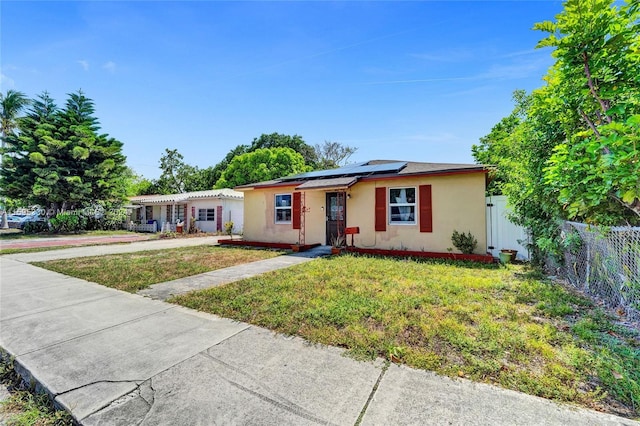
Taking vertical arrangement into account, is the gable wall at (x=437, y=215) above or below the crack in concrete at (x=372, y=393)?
above

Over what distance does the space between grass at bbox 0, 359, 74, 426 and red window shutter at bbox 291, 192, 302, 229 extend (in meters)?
8.80

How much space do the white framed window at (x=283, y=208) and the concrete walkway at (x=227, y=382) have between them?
311 inches

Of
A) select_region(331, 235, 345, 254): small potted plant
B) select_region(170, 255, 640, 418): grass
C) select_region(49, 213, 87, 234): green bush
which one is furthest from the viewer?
select_region(49, 213, 87, 234): green bush

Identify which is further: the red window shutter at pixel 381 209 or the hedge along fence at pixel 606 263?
the red window shutter at pixel 381 209

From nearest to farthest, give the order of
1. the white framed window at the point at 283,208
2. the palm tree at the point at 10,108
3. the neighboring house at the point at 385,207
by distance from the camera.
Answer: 1. the neighboring house at the point at 385,207
2. the white framed window at the point at 283,208
3. the palm tree at the point at 10,108

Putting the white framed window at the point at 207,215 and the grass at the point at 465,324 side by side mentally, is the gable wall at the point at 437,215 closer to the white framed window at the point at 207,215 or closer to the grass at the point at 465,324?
the grass at the point at 465,324

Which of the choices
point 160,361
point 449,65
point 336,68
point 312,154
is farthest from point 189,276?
point 312,154

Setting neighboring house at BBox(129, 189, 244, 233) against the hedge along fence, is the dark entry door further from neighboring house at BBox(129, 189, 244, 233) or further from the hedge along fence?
neighboring house at BBox(129, 189, 244, 233)

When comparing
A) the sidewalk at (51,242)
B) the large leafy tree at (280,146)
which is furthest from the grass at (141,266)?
the large leafy tree at (280,146)

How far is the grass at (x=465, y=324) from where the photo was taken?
7.73ft

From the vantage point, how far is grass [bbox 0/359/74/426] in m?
2.09

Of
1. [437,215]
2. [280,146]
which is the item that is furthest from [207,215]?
[280,146]

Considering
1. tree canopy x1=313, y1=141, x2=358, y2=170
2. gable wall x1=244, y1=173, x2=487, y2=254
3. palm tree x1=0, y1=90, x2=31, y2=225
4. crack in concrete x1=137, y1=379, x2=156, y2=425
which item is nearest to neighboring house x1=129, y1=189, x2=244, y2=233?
gable wall x1=244, y1=173, x2=487, y2=254

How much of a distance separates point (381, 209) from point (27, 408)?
340 inches
